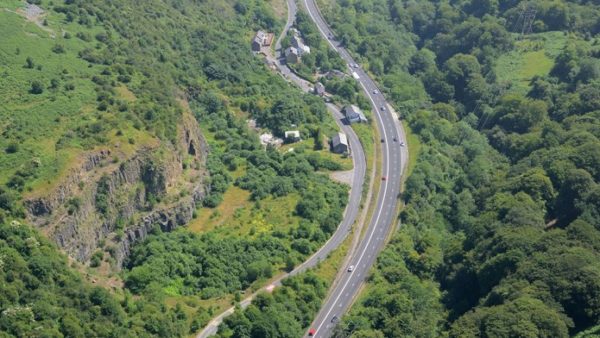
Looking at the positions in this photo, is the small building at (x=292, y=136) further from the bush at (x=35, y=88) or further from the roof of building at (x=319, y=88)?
the bush at (x=35, y=88)

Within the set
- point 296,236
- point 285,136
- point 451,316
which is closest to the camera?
point 451,316

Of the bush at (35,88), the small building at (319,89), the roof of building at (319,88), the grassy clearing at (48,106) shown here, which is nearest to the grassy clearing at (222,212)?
the grassy clearing at (48,106)

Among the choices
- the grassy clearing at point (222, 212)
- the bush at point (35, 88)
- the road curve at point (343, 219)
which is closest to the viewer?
the road curve at point (343, 219)

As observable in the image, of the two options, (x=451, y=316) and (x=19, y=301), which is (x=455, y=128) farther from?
(x=19, y=301)

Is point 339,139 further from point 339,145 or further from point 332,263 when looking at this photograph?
point 332,263

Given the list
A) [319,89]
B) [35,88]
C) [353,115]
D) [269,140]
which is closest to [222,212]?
[269,140]

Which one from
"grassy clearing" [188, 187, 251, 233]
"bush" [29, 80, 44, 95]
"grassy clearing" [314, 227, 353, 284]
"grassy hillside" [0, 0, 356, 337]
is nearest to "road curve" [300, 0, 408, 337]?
"grassy clearing" [314, 227, 353, 284]

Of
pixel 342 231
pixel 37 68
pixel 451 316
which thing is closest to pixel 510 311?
pixel 451 316
